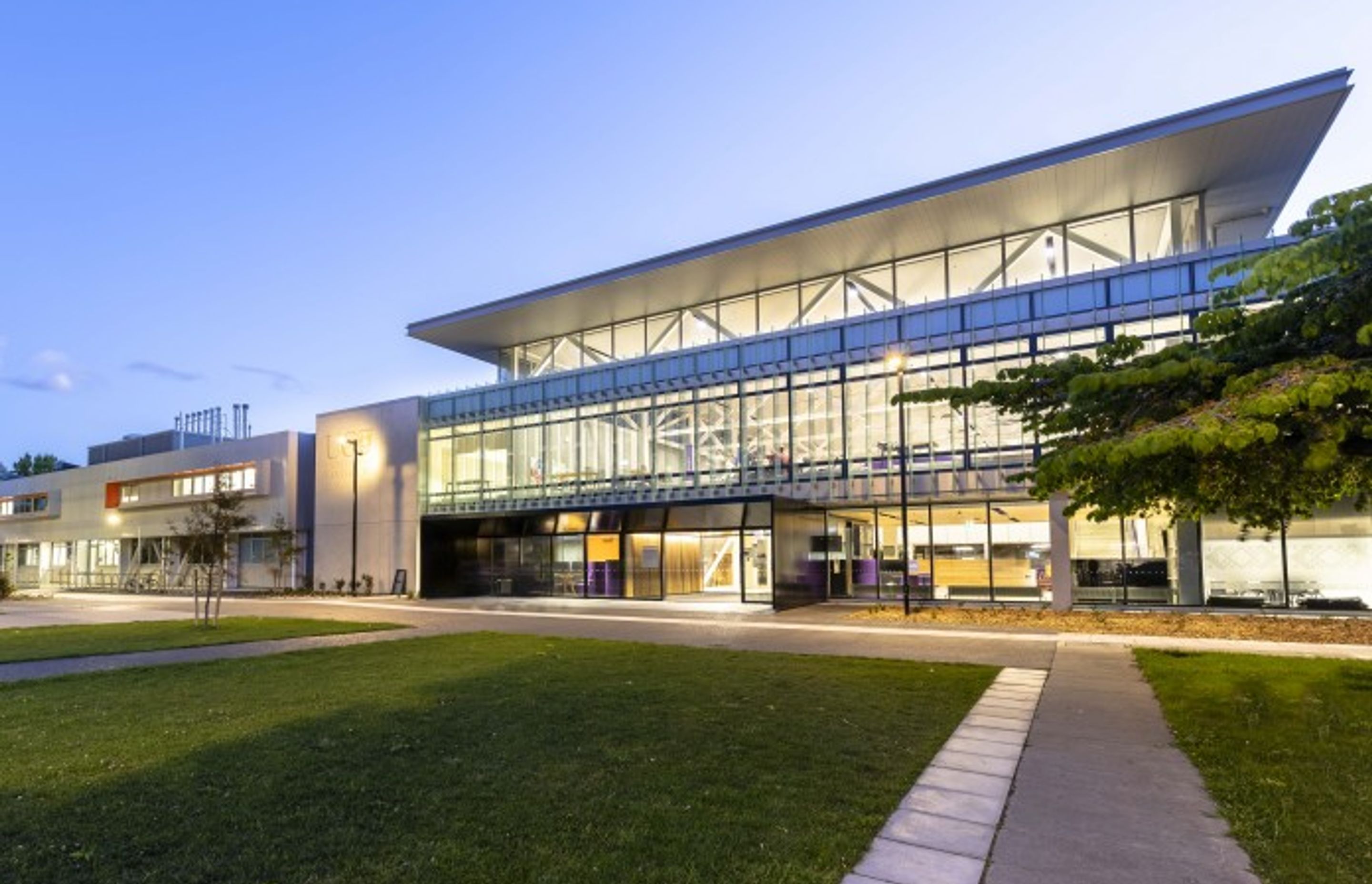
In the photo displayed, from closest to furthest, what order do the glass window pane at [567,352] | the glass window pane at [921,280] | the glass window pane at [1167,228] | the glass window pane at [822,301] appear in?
the glass window pane at [1167,228] < the glass window pane at [921,280] < the glass window pane at [822,301] < the glass window pane at [567,352]

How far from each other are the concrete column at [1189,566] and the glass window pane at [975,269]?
34.4 ft

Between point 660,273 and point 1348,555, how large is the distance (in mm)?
23477

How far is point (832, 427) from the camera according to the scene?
27562 millimetres

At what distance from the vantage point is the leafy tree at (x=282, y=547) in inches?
1612

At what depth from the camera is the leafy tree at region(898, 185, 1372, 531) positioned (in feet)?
20.9

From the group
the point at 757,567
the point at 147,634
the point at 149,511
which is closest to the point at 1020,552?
the point at 757,567

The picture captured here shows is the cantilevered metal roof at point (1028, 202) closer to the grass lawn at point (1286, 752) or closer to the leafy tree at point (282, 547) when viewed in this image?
the grass lawn at point (1286, 752)

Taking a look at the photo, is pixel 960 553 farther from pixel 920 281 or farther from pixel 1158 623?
pixel 920 281

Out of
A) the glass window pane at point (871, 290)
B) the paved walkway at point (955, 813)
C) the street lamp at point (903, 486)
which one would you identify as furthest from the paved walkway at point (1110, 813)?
the glass window pane at point (871, 290)

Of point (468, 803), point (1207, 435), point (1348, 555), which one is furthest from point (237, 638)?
point (1348, 555)

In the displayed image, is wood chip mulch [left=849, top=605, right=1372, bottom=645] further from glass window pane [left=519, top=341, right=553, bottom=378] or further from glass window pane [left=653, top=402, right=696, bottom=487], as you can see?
glass window pane [left=519, top=341, right=553, bottom=378]

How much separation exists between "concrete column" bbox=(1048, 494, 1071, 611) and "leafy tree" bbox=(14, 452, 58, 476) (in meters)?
117

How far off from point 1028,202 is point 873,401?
26.8ft

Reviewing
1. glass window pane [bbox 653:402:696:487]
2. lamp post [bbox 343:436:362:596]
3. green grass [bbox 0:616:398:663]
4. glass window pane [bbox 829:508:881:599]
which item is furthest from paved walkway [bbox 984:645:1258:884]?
lamp post [bbox 343:436:362:596]
